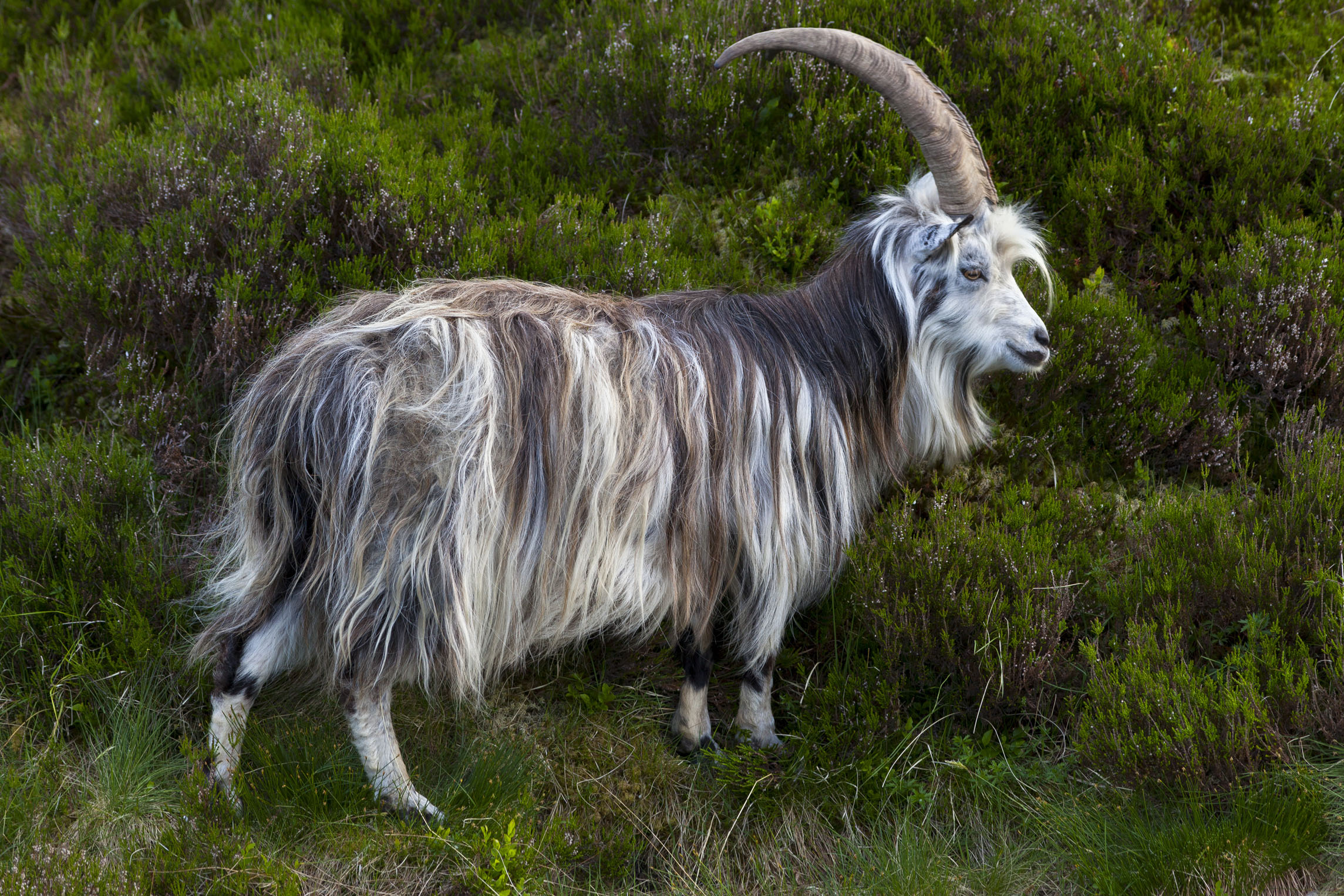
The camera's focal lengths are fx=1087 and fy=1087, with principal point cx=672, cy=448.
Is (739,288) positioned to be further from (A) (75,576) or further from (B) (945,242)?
(A) (75,576)

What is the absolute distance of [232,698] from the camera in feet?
11.5

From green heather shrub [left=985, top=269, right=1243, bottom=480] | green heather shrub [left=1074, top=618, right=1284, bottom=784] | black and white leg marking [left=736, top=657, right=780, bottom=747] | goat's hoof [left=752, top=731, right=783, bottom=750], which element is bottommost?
goat's hoof [left=752, top=731, right=783, bottom=750]

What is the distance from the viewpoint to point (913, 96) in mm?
3852

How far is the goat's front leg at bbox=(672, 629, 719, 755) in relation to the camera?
157 inches

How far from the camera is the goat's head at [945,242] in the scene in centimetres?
387

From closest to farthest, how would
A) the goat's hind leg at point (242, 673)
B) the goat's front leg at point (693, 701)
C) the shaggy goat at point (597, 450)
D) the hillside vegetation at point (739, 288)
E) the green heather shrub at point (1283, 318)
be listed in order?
the shaggy goat at point (597, 450), the hillside vegetation at point (739, 288), the goat's hind leg at point (242, 673), the goat's front leg at point (693, 701), the green heather shrub at point (1283, 318)

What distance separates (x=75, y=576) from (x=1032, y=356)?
11.8ft

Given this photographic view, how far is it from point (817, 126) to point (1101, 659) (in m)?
2.92

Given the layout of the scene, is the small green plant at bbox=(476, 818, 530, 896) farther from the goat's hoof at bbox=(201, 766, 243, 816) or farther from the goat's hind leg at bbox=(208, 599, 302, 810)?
the goat's hind leg at bbox=(208, 599, 302, 810)

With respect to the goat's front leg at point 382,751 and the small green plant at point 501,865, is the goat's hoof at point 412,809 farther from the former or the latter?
the small green plant at point 501,865

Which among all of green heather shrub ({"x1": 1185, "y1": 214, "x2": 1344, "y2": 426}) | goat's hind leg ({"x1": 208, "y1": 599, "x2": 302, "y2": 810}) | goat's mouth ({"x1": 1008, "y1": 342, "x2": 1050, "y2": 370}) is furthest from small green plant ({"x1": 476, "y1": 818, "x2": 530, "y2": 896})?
green heather shrub ({"x1": 1185, "y1": 214, "x2": 1344, "y2": 426})

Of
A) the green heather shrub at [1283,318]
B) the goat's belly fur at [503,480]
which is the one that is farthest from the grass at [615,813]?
the green heather shrub at [1283,318]

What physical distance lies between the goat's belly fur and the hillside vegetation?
469mm

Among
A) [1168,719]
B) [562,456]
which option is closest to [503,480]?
[562,456]
